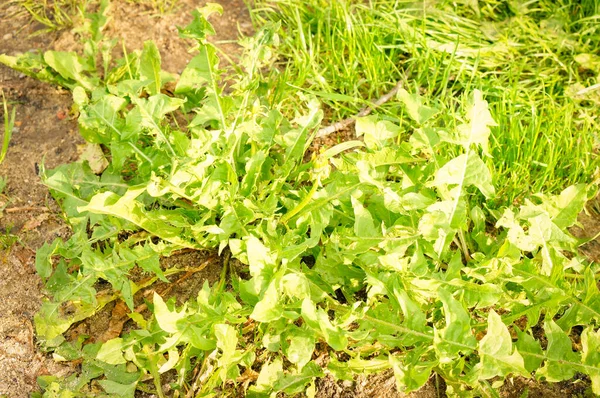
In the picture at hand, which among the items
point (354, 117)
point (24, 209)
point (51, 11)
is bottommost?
point (24, 209)

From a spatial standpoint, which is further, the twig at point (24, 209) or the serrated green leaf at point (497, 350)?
the twig at point (24, 209)

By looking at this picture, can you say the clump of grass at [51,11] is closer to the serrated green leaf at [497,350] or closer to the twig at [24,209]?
the twig at [24,209]

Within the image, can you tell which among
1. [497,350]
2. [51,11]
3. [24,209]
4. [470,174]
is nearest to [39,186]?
[24,209]

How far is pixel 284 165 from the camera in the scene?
217 cm

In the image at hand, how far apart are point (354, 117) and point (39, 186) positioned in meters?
1.27

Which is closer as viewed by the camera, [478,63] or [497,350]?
[497,350]

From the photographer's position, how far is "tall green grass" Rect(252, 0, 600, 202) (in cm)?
248

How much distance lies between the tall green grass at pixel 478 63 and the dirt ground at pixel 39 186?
29 cm

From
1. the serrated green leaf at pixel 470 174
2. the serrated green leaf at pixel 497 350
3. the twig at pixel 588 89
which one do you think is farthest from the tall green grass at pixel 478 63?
the serrated green leaf at pixel 497 350

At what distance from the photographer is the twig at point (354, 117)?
2596 millimetres

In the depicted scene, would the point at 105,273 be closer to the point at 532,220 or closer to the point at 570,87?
the point at 532,220

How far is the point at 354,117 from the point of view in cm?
254

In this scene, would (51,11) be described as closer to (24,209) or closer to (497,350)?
(24,209)

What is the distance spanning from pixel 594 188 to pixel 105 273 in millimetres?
1662
